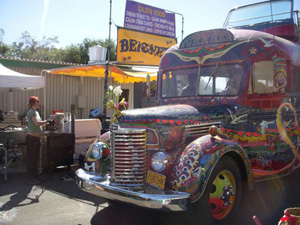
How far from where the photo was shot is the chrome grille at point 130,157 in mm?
3902

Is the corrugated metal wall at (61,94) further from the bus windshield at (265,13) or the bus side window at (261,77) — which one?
the bus side window at (261,77)

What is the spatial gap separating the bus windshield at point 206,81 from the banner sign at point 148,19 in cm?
550

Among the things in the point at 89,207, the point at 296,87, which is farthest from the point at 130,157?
the point at 296,87

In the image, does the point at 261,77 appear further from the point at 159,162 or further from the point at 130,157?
the point at 130,157

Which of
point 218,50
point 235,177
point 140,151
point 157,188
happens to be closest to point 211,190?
point 235,177

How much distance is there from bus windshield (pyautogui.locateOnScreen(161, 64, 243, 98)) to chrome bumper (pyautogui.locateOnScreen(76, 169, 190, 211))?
1867 mm

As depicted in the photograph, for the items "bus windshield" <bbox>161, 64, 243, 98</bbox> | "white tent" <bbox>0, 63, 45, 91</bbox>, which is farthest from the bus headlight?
"white tent" <bbox>0, 63, 45, 91</bbox>

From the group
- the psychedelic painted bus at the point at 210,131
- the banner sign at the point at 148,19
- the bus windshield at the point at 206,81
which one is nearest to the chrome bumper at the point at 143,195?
the psychedelic painted bus at the point at 210,131

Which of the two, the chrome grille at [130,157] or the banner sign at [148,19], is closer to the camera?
the chrome grille at [130,157]

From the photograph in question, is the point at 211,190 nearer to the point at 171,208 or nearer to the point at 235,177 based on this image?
the point at 235,177

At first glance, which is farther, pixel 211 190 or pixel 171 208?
pixel 211 190

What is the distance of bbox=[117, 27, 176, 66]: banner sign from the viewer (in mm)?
9969

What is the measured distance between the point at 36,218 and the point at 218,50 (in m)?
3.71

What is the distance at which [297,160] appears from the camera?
17.6 ft
